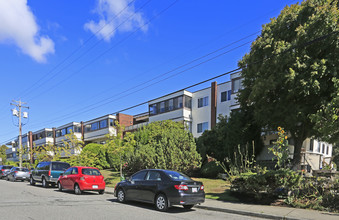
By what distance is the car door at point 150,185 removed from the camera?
9.01 metres

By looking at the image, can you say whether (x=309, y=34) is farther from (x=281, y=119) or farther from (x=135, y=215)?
(x=135, y=215)

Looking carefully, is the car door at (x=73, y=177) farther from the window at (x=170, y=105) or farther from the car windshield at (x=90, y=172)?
the window at (x=170, y=105)

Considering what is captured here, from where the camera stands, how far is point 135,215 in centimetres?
775

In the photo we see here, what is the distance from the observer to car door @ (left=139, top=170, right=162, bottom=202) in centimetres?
901

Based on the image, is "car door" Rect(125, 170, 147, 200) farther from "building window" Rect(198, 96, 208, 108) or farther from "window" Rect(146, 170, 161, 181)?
"building window" Rect(198, 96, 208, 108)

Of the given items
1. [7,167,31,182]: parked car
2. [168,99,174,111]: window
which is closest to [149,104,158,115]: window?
[168,99,174,111]: window

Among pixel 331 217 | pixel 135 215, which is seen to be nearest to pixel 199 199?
pixel 135 215

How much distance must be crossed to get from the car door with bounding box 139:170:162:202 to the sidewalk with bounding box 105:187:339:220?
82.0 inches

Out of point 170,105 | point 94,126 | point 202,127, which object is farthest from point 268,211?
point 94,126

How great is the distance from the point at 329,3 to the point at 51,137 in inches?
2583

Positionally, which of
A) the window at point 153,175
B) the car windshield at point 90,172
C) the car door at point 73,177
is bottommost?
the car door at point 73,177

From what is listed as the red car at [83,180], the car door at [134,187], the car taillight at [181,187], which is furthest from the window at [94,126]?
the car taillight at [181,187]

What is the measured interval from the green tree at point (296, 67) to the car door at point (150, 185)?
7.37 m

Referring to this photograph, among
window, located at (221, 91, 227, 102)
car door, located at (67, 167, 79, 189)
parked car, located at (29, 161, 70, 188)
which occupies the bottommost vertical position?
parked car, located at (29, 161, 70, 188)
